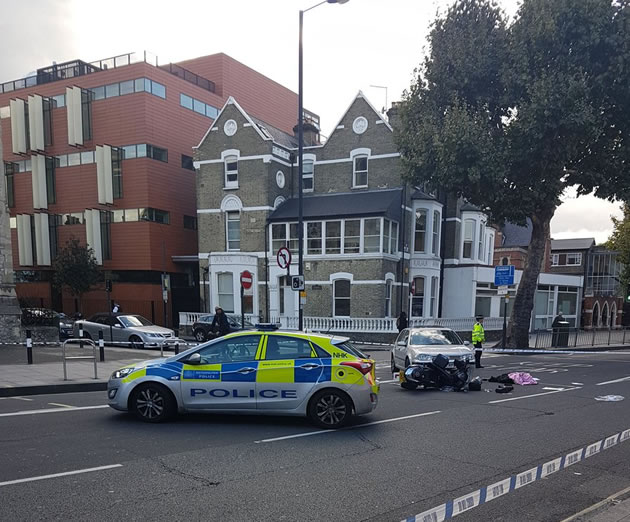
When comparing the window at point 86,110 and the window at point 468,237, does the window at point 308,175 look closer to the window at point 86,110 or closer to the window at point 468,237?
the window at point 468,237

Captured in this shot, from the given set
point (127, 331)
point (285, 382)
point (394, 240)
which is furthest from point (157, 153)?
point (285, 382)

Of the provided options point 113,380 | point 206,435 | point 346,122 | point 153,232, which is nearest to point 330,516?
point 206,435

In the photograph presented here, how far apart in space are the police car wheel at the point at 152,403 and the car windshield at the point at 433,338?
685cm

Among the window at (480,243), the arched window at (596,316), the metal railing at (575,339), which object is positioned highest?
the window at (480,243)

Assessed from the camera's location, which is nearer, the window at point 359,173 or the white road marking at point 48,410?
the white road marking at point 48,410

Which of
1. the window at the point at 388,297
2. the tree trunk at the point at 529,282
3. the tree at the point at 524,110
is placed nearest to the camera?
the tree at the point at 524,110

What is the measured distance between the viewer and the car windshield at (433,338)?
1172cm

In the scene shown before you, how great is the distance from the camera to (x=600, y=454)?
5.86 meters

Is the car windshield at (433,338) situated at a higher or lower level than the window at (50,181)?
lower

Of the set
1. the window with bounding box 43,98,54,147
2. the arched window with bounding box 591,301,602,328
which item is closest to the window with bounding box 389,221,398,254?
the window with bounding box 43,98,54,147

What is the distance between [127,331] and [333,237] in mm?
12066

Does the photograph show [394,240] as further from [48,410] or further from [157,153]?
[48,410]

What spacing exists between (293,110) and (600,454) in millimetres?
45697

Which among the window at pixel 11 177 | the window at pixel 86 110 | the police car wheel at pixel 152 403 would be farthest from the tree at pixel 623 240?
the window at pixel 11 177
